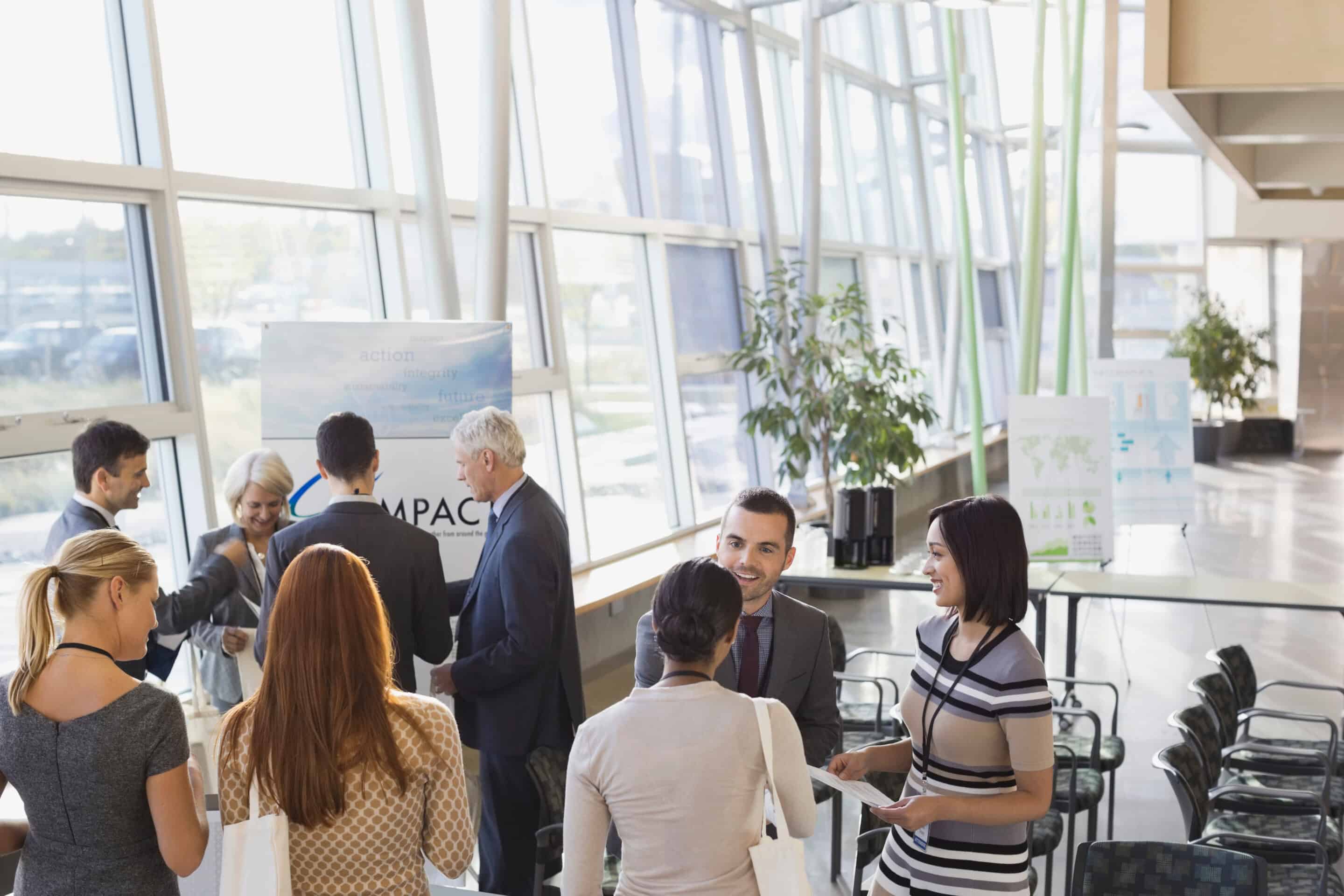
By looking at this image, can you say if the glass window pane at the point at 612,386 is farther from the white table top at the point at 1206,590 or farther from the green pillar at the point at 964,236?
the white table top at the point at 1206,590

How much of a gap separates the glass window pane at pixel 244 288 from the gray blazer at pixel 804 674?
2776mm

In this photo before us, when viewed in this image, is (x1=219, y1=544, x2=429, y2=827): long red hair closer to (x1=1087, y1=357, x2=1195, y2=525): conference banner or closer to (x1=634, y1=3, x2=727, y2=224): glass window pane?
(x1=1087, y1=357, x2=1195, y2=525): conference banner

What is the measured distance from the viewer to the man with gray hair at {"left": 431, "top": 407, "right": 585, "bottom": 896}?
10.7 ft

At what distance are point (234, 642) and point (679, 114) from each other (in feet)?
18.5

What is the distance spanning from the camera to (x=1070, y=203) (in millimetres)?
7742

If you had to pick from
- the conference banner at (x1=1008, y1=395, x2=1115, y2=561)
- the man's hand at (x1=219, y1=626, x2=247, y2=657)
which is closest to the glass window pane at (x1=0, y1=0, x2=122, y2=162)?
the man's hand at (x1=219, y1=626, x2=247, y2=657)

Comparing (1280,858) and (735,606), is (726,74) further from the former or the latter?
(735,606)

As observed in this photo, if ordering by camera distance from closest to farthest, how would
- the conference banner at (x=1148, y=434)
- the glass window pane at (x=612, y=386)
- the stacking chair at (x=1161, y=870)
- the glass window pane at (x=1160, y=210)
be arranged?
1. the stacking chair at (x=1161, y=870)
2. the conference banner at (x=1148, y=434)
3. the glass window pane at (x=612, y=386)
4. the glass window pane at (x=1160, y=210)

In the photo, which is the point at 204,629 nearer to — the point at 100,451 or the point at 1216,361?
the point at 100,451

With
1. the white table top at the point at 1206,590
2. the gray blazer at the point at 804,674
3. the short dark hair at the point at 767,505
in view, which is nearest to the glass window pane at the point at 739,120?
the white table top at the point at 1206,590

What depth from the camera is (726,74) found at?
8.66 m

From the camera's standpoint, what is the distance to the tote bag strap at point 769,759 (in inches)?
71.6

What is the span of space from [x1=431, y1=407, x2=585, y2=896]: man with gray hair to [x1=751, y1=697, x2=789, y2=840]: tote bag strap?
149 cm

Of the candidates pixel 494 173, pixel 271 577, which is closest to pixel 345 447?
pixel 271 577
